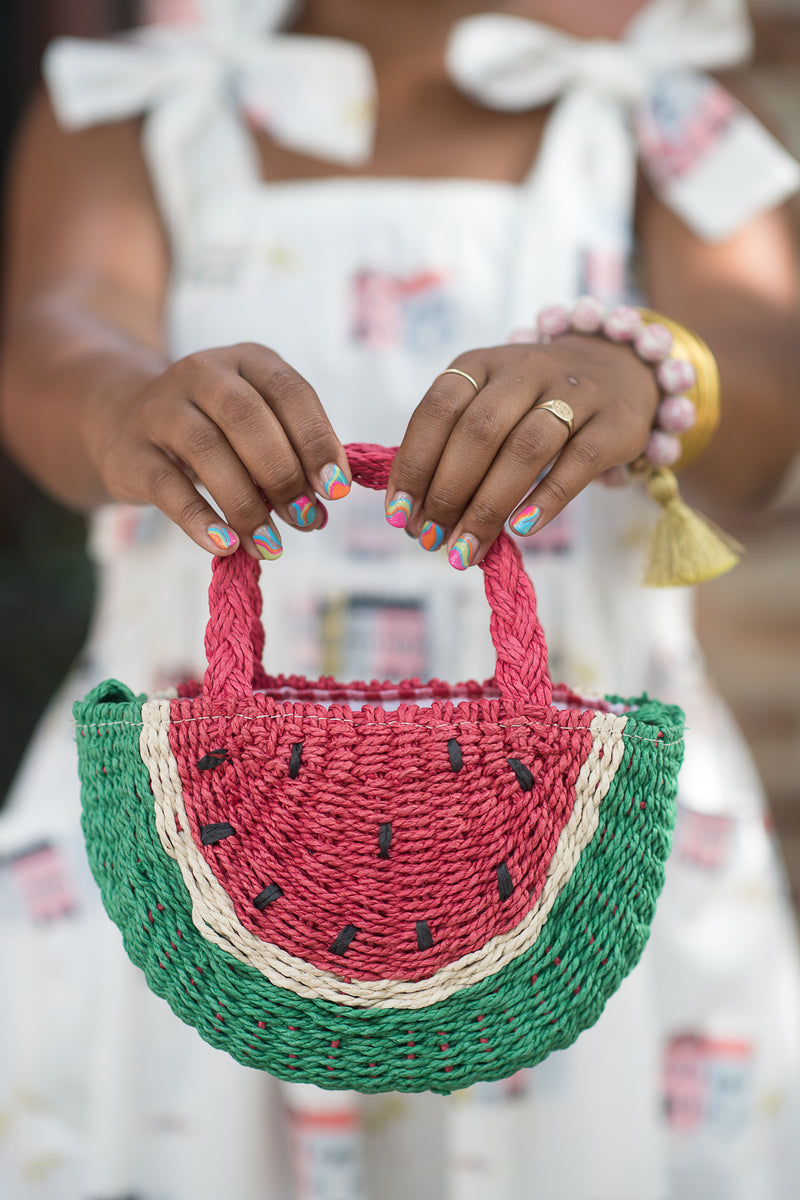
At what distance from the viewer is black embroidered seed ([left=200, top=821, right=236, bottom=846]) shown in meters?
0.37

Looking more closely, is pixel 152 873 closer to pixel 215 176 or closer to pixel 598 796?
pixel 598 796

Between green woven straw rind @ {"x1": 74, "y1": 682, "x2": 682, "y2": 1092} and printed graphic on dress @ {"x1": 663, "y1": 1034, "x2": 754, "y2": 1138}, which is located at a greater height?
green woven straw rind @ {"x1": 74, "y1": 682, "x2": 682, "y2": 1092}

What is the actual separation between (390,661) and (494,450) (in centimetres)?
37

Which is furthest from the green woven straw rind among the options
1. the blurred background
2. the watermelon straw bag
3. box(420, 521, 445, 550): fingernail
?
the blurred background

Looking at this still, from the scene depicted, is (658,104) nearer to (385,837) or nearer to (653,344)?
(653,344)

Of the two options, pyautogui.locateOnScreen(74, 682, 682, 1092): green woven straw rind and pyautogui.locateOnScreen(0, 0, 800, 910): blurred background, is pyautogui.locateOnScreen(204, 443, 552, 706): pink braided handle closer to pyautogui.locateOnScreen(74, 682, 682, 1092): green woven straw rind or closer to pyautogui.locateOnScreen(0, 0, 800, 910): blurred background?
pyautogui.locateOnScreen(74, 682, 682, 1092): green woven straw rind

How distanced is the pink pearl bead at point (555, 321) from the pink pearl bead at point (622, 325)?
2cm

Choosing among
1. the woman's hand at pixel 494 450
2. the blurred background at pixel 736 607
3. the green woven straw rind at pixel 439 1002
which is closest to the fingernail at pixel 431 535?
the woman's hand at pixel 494 450

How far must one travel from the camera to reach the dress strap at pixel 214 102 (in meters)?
0.77

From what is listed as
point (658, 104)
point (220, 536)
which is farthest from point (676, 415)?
point (658, 104)

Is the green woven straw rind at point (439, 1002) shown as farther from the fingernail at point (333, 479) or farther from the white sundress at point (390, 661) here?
the white sundress at point (390, 661)

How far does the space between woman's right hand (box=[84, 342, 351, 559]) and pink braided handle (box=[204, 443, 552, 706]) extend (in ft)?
0.06

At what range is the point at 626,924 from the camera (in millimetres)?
381

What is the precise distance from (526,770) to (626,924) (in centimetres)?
8
